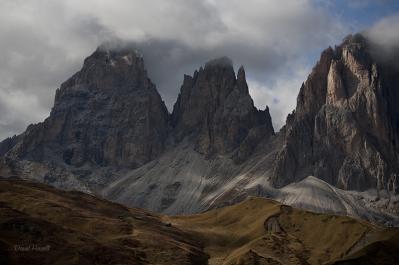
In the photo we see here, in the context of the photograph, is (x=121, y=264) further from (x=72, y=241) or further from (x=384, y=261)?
(x=384, y=261)

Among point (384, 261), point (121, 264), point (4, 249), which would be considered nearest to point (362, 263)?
point (384, 261)

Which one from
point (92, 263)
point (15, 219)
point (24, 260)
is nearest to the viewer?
point (24, 260)

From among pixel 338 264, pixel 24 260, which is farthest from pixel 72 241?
pixel 338 264

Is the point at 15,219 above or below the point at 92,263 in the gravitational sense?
above

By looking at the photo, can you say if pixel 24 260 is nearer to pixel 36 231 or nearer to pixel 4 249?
pixel 4 249

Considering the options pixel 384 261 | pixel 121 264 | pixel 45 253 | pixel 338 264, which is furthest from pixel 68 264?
pixel 384 261

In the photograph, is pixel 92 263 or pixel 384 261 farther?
pixel 384 261

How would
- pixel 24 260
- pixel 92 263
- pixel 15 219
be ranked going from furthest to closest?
pixel 15 219, pixel 92 263, pixel 24 260

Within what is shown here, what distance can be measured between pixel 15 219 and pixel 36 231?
805cm

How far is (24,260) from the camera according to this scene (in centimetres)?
16962

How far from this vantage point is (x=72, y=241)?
652 feet

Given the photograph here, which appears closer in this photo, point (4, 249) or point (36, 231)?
point (4, 249)

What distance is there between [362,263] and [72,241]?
85.8 meters

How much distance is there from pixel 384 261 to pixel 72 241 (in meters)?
92.1
